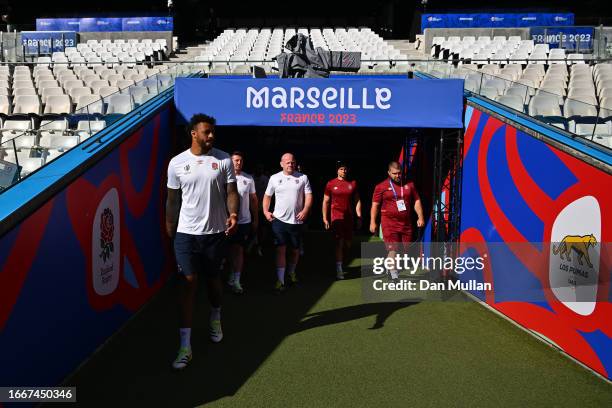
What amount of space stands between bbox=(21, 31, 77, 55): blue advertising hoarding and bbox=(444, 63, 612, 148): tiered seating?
1620cm

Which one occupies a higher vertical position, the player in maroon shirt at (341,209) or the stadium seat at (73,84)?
the stadium seat at (73,84)

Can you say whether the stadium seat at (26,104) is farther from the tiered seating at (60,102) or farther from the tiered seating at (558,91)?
the tiered seating at (558,91)

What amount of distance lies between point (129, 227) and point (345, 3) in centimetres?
3173

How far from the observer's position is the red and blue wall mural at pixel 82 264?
153 inches

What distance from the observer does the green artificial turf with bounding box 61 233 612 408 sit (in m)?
4.32

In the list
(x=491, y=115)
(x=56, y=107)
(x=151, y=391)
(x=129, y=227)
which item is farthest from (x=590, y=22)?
(x=151, y=391)

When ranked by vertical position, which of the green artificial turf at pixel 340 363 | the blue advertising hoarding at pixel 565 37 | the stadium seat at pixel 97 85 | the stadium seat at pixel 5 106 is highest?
the blue advertising hoarding at pixel 565 37

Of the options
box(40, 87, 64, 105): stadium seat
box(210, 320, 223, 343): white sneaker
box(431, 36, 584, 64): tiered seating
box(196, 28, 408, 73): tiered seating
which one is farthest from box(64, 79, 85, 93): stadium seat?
box(431, 36, 584, 64): tiered seating

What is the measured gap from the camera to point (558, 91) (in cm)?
1150

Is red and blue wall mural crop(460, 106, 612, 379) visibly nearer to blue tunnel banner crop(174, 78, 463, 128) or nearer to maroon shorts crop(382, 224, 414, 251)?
maroon shorts crop(382, 224, 414, 251)

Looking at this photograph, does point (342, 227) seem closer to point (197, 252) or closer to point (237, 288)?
point (237, 288)

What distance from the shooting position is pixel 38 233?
13.7ft

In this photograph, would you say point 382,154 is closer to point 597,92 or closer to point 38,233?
point 597,92

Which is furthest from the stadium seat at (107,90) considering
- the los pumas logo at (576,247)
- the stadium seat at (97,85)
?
the los pumas logo at (576,247)
